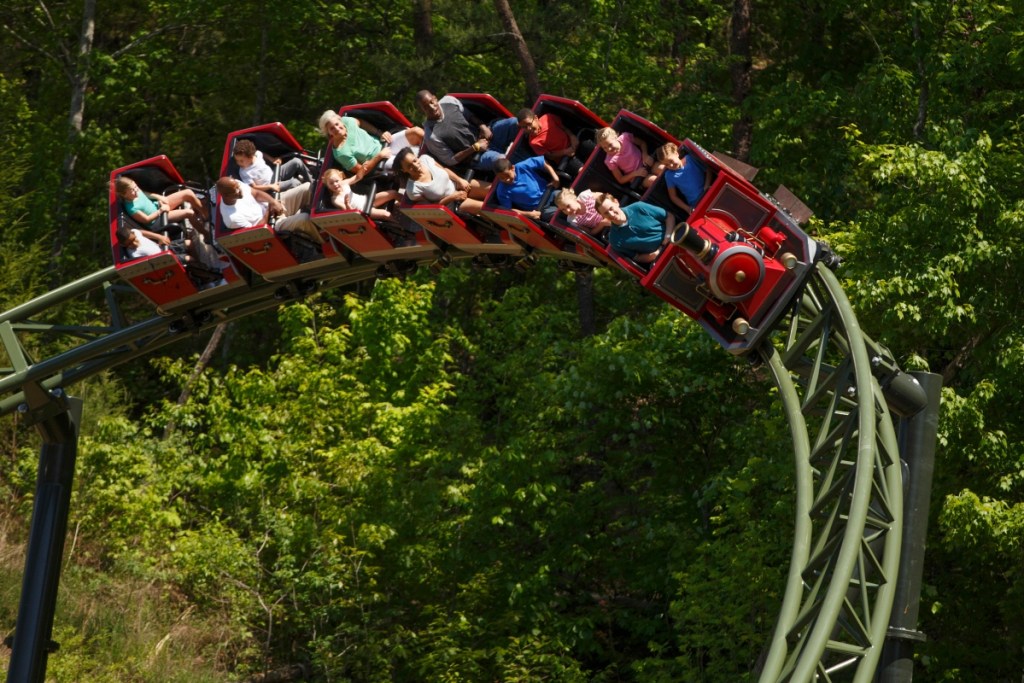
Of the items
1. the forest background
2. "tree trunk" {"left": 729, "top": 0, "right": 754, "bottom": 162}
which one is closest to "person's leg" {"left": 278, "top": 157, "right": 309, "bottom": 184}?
the forest background

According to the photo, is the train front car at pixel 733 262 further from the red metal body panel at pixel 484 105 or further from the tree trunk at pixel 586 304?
the tree trunk at pixel 586 304

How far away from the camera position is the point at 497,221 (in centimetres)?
893

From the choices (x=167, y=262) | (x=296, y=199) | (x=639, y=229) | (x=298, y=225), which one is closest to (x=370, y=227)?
(x=298, y=225)

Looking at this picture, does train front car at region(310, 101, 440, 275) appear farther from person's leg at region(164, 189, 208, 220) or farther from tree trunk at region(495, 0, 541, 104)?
tree trunk at region(495, 0, 541, 104)

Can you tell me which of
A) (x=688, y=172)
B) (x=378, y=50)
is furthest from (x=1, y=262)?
(x=688, y=172)

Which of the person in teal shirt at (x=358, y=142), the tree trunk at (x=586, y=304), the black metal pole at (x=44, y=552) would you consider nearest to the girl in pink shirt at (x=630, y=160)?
the person in teal shirt at (x=358, y=142)

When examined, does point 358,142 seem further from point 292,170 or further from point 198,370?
point 198,370

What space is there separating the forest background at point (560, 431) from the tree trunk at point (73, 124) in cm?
5

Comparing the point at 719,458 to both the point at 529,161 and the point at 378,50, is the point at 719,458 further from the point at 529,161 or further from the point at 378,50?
the point at 378,50

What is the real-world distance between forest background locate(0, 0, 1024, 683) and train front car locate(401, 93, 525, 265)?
3.39 metres

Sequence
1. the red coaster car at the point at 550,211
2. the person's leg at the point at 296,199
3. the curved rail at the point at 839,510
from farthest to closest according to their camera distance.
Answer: the person's leg at the point at 296,199 → the red coaster car at the point at 550,211 → the curved rail at the point at 839,510

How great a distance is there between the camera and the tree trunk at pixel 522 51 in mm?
17938

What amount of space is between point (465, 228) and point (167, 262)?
2.04 meters

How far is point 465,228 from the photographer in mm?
9117
